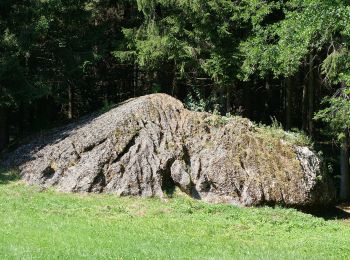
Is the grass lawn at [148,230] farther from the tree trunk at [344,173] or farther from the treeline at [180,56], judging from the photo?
the tree trunk at [344,173]

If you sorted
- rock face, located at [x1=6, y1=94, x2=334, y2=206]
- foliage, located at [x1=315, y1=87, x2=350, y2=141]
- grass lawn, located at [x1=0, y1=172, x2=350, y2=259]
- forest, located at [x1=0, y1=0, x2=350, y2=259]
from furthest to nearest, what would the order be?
foliage, located at [x1=315, y1=87, x2=350, y2=141]
rock face, located at [x1=6, y1=94, x2=334, y2=206]
forest, located at [x1=0, y1=0, x2=350, y2=259]
grass lawn, located at [x1=0, y1=172, x2=350, y2=259]

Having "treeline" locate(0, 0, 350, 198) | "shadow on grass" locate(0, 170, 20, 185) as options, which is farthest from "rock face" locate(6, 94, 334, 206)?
"treeline" locate(0, 0, 350, 198)

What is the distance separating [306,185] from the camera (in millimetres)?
15969

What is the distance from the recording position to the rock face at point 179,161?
604 inches

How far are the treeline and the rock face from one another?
2.38 metres

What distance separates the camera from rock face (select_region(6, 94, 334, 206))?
15.4 m

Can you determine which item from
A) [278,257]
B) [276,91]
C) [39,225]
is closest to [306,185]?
[278,257]

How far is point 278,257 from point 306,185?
7.75 m

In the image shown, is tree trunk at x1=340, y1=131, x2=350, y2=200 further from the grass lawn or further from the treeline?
the grass lawn

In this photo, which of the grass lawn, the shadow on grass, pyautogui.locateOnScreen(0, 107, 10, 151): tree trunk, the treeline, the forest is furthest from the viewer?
pyautogui.locateOnScreen(0, 107, 10, 151): tree trunk

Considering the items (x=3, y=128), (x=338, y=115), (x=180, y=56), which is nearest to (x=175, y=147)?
(x=180, y=56)

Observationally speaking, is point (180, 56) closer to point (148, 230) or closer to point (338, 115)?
point (338, 115)

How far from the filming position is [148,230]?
11039 millimetres

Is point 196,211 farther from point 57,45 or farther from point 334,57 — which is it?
point 57,45
